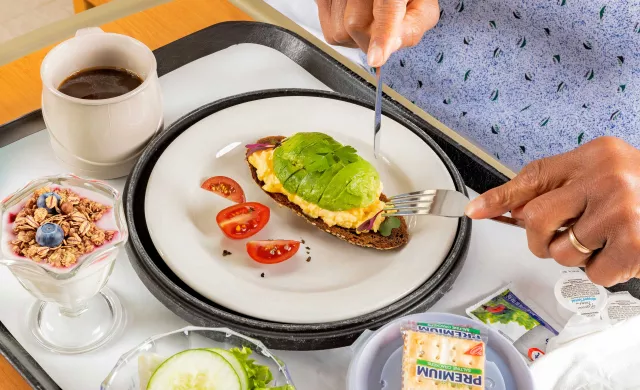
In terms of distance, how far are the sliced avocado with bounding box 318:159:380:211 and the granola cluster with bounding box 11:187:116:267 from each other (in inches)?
18.5

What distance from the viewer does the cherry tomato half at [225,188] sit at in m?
1.60

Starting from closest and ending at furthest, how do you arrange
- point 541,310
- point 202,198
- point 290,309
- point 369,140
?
point 290,309 → point 541,310 → point 202,198 → point 369,140

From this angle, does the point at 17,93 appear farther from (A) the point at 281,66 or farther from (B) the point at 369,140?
(B) the point at 369,140

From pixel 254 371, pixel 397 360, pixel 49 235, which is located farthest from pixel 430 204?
pixel 49 235

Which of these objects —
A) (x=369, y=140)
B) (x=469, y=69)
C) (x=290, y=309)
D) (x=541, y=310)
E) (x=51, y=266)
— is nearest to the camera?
(x=51, y=266)

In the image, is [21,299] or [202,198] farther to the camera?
[202,198]

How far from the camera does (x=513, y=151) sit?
200 cm

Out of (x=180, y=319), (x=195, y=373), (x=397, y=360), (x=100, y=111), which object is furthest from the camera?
(x=100, y=111)

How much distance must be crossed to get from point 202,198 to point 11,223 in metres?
0.44

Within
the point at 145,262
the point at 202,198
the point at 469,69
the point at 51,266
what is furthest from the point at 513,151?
the point at 51,266

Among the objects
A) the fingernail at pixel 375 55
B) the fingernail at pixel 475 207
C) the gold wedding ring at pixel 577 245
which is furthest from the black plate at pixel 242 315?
the fingernail at pixel 375 55

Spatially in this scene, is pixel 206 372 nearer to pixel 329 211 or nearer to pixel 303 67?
pixel 329 211

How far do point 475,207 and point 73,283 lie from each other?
2.40 ft

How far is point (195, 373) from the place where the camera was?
1.14 meters
